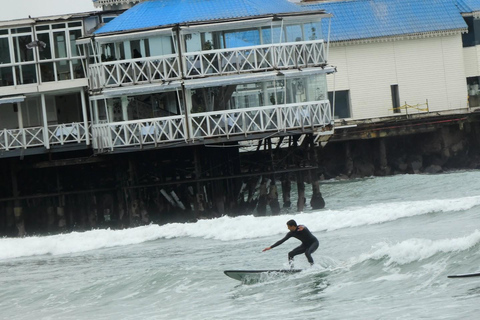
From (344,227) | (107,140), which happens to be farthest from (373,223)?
(107,140)

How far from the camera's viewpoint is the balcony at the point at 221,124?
44438mm

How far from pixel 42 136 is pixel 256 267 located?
57.4ft

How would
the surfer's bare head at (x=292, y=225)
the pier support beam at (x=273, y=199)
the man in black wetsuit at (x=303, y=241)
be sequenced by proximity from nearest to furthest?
the surfer's bare head at (x=292, y=225)
the man in black wetsuit at (x=303, y=241)
the pier support beam at (x=273, y=199)

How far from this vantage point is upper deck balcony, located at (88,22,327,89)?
44750 millimetres

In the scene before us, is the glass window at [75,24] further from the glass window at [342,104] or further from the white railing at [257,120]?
the glass window at [342,104]

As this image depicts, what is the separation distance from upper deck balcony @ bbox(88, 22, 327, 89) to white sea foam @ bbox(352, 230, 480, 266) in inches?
638

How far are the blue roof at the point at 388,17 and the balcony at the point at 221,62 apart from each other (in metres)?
18.3

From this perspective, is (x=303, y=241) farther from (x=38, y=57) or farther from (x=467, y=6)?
(x=467, y=6)

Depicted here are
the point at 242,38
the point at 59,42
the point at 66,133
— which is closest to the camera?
the point at 242,38

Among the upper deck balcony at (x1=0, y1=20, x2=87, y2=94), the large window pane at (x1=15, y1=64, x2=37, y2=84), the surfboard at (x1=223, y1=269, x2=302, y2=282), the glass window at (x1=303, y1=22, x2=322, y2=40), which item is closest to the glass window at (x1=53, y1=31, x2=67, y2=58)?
the upper deck balcony at (x1=0, y1=20, x2=87, y2=94)

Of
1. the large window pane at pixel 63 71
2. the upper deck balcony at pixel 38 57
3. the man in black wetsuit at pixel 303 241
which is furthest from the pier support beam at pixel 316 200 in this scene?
the man in black wetsuit at pixel 303 241

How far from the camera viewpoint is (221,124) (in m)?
44.6

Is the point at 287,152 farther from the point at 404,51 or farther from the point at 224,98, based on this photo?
the point at 404,51

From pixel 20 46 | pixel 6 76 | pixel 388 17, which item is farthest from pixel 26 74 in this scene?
pixel 388 17
